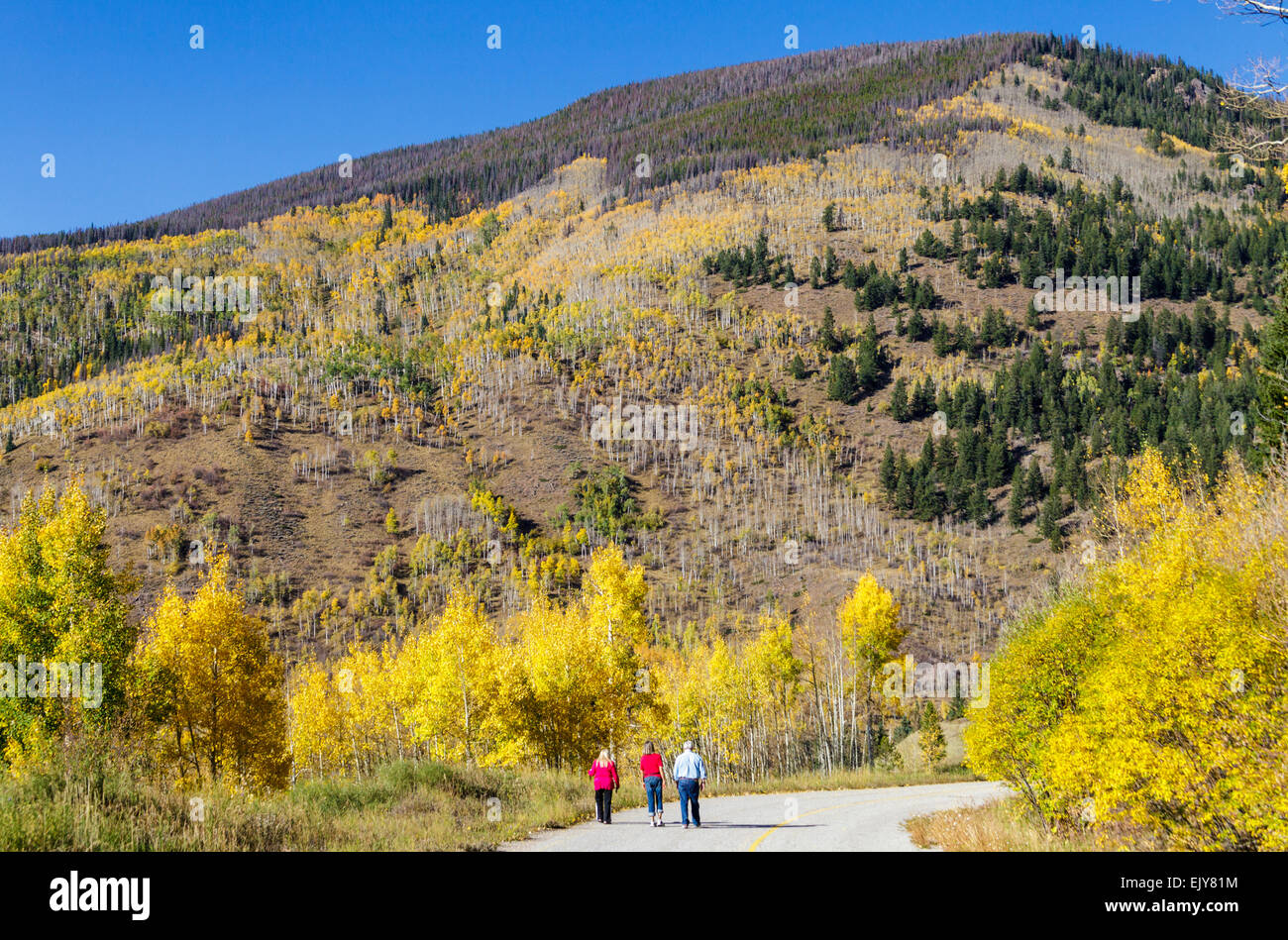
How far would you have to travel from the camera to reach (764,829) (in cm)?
1549

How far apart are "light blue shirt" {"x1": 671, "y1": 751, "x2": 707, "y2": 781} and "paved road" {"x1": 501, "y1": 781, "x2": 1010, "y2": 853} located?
956 millimetres

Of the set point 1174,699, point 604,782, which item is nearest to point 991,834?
point 1174,699

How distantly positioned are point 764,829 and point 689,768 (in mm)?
1864

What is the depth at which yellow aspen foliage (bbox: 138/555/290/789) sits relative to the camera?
28859 mm

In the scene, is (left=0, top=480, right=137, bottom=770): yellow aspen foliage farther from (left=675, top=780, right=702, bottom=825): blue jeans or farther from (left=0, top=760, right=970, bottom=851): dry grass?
(left=675, top=780, right=702, bottom=825): blue jeans

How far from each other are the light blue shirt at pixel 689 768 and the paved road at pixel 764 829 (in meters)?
0.96

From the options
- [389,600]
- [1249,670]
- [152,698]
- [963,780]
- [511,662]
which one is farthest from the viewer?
[389,600]

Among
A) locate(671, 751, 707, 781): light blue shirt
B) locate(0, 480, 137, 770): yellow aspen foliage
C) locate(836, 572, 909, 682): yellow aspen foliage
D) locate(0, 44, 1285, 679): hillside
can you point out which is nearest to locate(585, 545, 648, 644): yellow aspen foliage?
locate(0, 480, 137, 770): yellow aspen foliage

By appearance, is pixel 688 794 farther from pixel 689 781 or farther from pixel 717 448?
pixel 717 448
